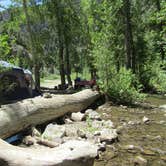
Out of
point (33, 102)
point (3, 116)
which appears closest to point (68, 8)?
point (33, 102)

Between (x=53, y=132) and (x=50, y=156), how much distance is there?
3874mm

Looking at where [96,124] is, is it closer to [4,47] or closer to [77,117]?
[77,117]

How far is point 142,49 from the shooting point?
30672mm

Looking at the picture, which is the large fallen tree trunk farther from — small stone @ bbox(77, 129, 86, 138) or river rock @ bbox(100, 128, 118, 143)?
river rock @ bbox(100, 128, 118, 143)

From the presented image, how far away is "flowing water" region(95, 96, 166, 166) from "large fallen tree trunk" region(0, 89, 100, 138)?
155 centimetres

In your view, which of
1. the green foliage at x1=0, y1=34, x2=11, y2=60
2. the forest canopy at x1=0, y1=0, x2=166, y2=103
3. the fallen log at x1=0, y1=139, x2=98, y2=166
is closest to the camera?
the fallen log at x1=0, y1=139, x2=98, y2=166

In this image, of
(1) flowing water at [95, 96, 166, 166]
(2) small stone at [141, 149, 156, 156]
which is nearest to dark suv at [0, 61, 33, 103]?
(1) flowing water at [95, 96, 166, 166]

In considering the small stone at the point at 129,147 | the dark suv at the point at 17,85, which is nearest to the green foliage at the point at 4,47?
the dark suv at the point at 17,85

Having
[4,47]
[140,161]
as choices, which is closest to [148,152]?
[140,161]

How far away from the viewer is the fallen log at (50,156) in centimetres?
599

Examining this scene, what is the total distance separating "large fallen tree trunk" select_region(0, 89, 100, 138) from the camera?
8848 millimetres

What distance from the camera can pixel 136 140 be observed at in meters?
9.89

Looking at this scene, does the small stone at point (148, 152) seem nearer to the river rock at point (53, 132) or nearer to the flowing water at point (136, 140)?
the flowing water at point (136, 140)

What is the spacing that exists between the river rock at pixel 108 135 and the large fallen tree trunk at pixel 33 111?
6.27 feet
